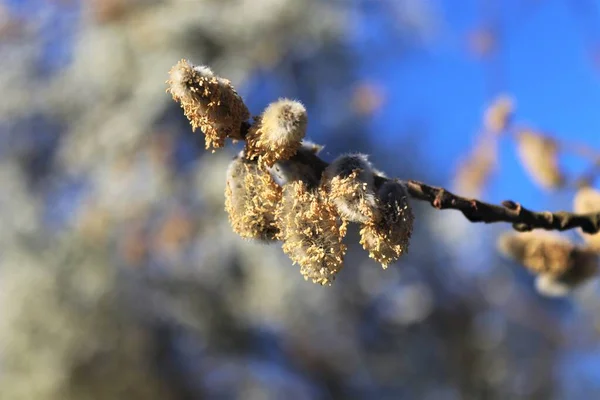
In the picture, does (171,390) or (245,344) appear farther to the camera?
(245,344)

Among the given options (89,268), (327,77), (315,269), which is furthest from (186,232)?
(315,269)

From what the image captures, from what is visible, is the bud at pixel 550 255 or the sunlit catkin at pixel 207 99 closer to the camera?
the sunlit catkin at pixel 207 99

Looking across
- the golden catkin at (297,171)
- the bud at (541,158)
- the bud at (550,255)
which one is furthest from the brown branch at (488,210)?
the bud at (541,158)

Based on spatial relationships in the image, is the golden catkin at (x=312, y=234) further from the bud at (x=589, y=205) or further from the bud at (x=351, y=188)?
the bud at (x=589, y=205)

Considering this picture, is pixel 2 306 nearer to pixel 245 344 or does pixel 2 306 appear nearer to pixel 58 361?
pixel 58 361

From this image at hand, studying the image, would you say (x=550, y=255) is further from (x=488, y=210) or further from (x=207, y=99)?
(x=207, y=99)

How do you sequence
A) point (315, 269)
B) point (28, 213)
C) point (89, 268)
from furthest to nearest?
point (28, 213)
point (89, 268)
point (315, 269)

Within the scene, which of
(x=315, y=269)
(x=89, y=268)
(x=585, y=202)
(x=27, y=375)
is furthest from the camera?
(x=89, y=268)

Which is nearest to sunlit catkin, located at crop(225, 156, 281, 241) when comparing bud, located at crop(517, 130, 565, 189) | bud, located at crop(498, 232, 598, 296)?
bud, located at crop(498, 232, 598, 296)

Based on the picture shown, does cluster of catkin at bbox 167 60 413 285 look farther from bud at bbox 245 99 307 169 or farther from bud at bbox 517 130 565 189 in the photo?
bud at bbox 517 130 565 189
